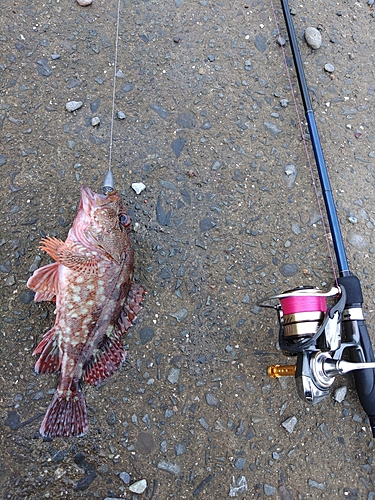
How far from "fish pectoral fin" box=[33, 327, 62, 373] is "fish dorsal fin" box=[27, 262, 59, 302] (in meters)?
0.24

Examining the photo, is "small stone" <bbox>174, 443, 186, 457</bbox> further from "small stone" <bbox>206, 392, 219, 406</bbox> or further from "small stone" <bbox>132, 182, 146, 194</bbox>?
"small stone" <bbox>132, 182, 146, 194</bbox>

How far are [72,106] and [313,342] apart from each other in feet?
7.56

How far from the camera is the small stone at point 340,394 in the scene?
303 centimetres

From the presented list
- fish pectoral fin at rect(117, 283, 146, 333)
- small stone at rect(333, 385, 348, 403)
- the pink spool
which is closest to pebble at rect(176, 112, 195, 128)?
fish pectoral fin at rect(117, 283, 146, 333)

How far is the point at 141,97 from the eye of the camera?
130 inches

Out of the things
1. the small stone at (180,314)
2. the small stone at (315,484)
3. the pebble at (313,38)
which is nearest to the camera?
the small stone at (315,484)

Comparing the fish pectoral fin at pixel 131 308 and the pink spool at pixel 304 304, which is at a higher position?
the pink spool at pixel 304 304

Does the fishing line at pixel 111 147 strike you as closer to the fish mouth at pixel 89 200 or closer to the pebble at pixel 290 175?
the fish mouth at pixel 89 200

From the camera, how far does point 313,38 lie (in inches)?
144

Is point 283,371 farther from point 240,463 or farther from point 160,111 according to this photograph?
point 160,111

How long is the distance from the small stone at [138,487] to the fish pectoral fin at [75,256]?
1.35 metres

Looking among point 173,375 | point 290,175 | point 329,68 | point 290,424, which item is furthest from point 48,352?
point 329,68

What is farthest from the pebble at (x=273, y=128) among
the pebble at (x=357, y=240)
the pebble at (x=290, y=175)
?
the pebble at (x=357, y=240)

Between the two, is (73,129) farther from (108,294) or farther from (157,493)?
(157,493)
